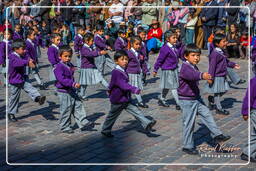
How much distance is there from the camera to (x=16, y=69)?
853 cm

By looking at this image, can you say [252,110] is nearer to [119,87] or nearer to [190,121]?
[190,121]

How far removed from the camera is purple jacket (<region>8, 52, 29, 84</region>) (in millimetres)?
8375

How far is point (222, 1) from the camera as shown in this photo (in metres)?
15.9

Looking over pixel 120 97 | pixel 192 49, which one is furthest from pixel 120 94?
pixel 192 49

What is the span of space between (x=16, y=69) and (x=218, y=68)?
12.6 ft

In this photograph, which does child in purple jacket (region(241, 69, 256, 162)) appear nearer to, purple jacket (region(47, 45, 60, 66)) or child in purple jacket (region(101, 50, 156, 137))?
child in purple jacket (region(101, 50, 156, 137))

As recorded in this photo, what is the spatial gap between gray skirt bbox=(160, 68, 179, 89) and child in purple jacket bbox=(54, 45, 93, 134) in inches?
86.6

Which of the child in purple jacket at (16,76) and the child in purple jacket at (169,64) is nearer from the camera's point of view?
the child in purple jacket at (16,76)

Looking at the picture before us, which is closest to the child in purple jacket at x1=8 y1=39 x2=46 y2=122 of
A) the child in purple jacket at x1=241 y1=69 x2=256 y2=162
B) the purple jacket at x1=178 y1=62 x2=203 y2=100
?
the purple jacket at x1=178 y1=62 x2=203 y2=100

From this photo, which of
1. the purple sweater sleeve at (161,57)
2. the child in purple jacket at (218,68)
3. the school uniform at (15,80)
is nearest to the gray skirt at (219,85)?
the child in purple jacket at (218,68)

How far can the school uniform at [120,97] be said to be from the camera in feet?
23.4

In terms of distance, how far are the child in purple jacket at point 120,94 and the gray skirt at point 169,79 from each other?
84.7 inches

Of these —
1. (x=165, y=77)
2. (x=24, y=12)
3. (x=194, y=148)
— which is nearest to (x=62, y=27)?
(x=24, y=12)

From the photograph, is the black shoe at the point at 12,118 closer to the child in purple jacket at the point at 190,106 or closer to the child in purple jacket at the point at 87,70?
the child in purple jacket at the point at 87,70
